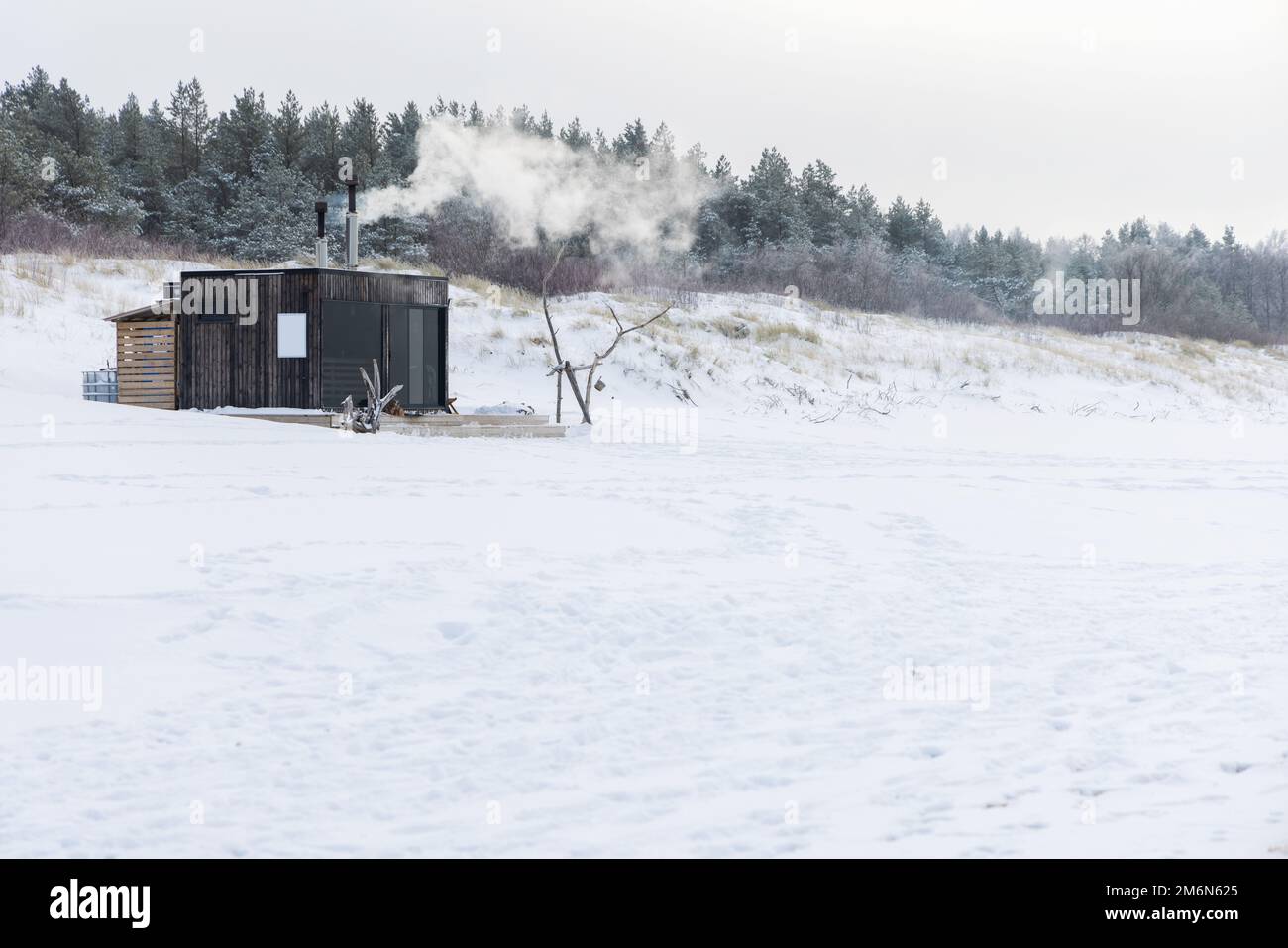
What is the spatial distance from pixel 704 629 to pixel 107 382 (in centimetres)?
1662

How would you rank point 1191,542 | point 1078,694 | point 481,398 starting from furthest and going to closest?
point 481,398 → point 1191,542 → point 1078,694

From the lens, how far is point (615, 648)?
8.05 m

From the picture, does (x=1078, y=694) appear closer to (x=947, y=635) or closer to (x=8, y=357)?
(x=947, y=635)

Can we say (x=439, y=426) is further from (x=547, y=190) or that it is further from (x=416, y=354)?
(x=547, y=190)

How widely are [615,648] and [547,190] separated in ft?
116

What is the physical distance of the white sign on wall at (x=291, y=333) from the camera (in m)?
19.9

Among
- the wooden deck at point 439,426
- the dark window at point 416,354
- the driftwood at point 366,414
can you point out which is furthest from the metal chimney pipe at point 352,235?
the driftwood at point 366,414

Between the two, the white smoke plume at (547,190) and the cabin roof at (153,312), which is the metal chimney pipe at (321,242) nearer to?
the cabin roof at (153,312)

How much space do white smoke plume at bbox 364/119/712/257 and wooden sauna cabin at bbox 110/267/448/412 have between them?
13.4 meters

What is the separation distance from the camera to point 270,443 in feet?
52.0

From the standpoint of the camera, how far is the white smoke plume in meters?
36.8

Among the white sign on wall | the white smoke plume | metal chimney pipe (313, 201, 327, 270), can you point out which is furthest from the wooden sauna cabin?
the white smoke plume

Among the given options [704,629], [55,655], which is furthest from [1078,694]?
[55,655]
